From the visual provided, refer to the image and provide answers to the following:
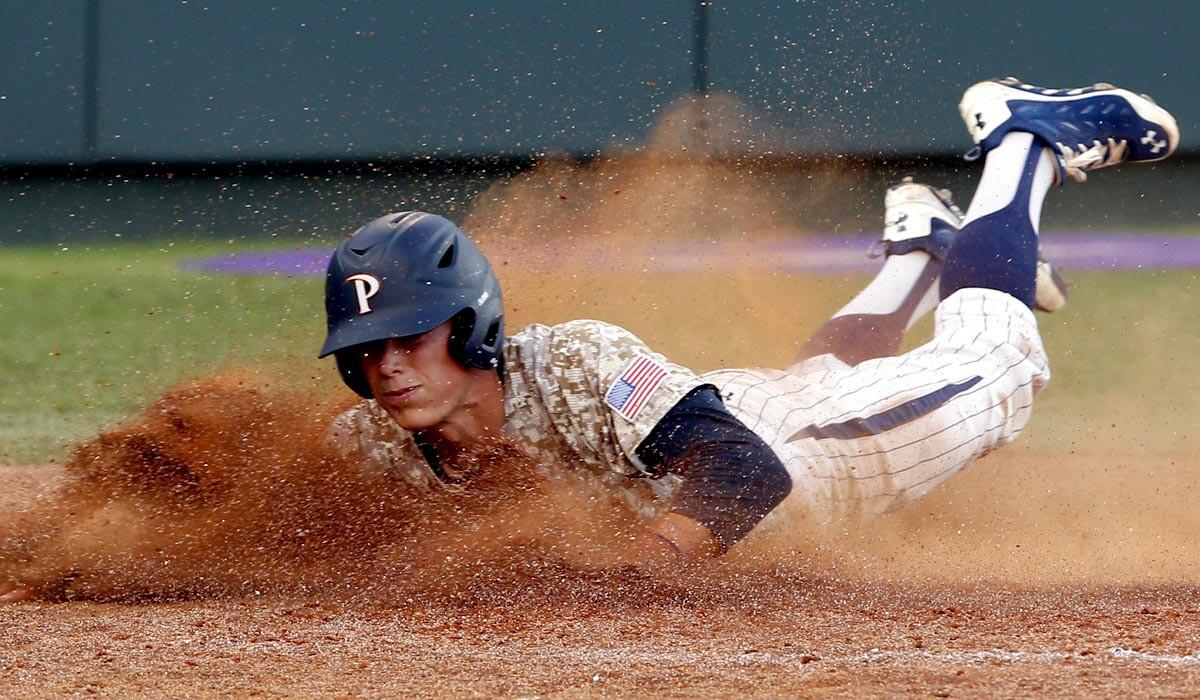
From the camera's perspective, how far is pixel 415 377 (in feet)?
10.0

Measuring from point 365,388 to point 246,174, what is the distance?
5468mm

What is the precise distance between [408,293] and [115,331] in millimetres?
4672

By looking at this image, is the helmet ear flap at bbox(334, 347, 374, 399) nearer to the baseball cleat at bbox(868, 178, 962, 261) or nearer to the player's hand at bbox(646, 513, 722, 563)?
the player's hand at bbox(646, 513, 722, 563)

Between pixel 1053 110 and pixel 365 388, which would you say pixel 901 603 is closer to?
pixel 365 388

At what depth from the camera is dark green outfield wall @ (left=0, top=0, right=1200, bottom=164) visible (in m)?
7.87

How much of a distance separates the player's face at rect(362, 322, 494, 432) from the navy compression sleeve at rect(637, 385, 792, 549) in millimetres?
452

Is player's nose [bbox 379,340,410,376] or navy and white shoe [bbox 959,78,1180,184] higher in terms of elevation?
navy and white shoe [bbox 959,78,1180,184]

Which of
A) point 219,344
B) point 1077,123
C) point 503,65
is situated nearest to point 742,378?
point 1077,123

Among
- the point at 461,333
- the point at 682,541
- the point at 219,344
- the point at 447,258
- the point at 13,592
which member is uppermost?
the point at 447,258

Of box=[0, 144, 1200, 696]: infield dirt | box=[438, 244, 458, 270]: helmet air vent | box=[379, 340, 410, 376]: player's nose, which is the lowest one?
box=[0, 144, 1200, 696]: infield dirt

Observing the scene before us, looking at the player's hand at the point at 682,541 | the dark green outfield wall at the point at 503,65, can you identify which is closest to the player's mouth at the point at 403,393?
the player's hand at the point at 682,541

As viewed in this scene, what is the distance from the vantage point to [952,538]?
13.2 ft

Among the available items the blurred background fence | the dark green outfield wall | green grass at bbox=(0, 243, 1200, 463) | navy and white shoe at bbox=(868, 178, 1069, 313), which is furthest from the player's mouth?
the dark green outfield wall

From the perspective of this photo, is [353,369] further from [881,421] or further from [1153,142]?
[1153,142]
